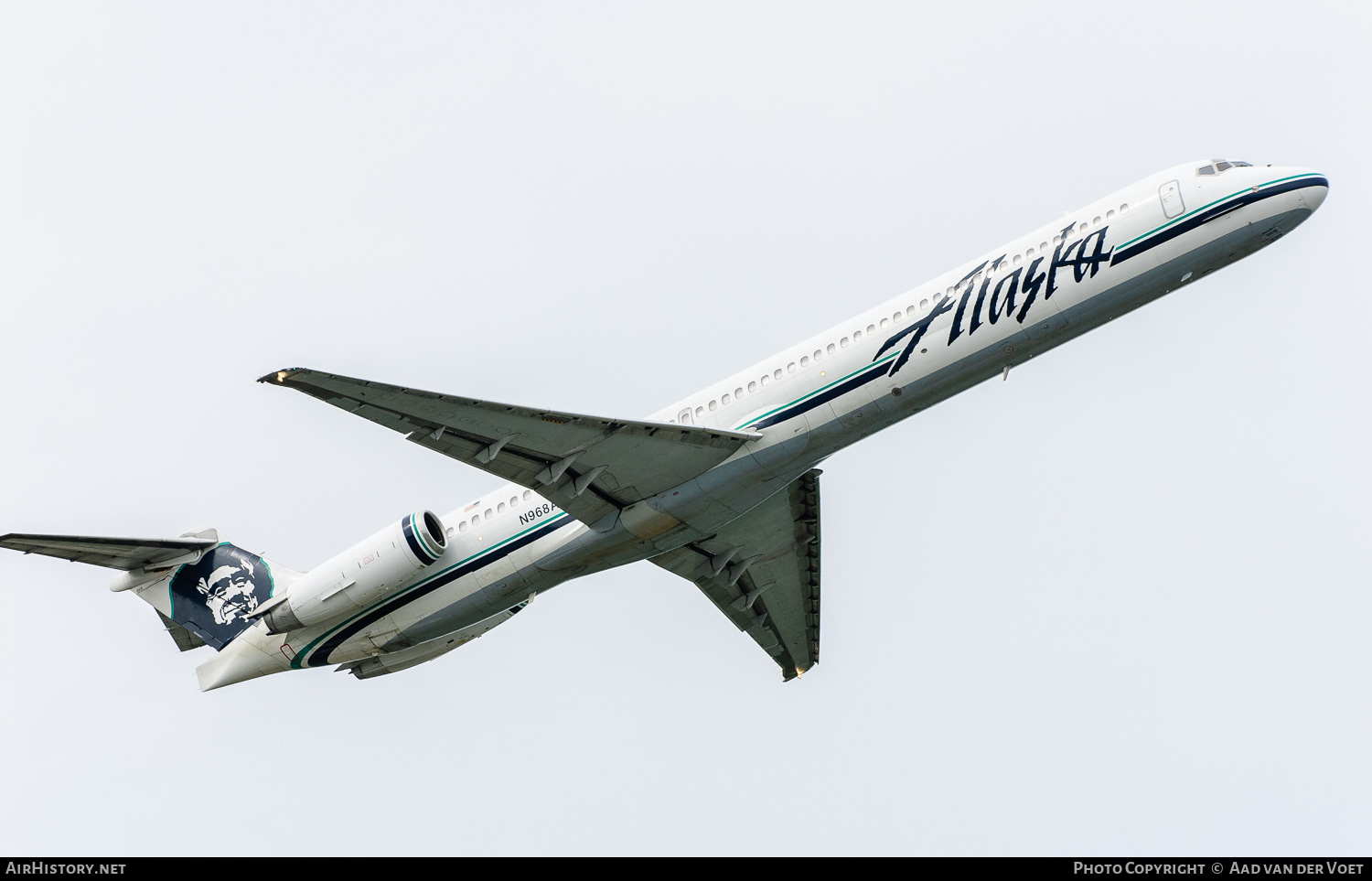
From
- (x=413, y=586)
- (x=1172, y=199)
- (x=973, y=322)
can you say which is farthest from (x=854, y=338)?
(x=413, y=586)

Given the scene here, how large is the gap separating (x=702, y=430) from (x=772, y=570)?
302 inches

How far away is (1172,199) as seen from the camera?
24.2 metres

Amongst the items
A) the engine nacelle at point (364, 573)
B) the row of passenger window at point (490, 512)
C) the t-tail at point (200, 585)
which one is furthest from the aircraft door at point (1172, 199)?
the t-tail at point (200, 585)

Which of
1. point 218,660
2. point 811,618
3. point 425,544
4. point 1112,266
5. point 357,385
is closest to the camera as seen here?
point 357,385

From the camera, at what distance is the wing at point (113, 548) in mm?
26453

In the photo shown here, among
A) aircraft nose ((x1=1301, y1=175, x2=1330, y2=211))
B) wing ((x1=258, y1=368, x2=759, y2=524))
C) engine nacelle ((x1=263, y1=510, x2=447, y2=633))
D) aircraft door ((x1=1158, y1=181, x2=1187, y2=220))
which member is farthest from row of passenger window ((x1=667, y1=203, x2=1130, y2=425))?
engine nacelle ((x1=263, y1=510, x2=447, y2=633))

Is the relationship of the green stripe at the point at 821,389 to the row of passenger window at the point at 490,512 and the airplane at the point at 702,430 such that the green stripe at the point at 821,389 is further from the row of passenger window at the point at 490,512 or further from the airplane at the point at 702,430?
the row of passenger window at the point at 490,512

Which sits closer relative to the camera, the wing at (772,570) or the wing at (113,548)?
the wing at (113,548)

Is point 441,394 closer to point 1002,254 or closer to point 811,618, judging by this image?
point 1002,254

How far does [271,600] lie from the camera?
28.4 m

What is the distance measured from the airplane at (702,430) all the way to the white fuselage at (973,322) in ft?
0.12

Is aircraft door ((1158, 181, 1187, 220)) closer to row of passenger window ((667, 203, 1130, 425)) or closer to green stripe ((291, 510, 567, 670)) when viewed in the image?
row of passenger window ((667, 203, 1130, 425))

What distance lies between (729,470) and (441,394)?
19.2 feet
